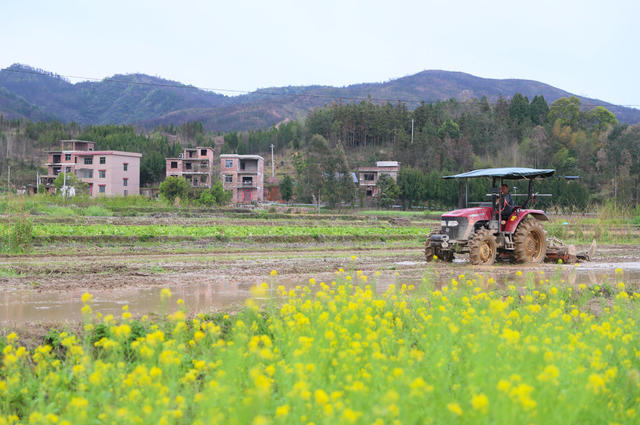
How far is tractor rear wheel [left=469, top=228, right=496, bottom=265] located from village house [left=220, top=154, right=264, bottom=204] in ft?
200

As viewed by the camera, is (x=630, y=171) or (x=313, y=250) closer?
(x=313, y=250)

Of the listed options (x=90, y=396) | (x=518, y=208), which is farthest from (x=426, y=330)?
(x=518, y=208)

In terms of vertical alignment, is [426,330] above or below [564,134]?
below

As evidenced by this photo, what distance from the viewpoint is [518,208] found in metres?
15.1

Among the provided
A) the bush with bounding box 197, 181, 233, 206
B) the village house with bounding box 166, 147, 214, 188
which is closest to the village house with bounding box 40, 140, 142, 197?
the village house with bounding box 166, 147, 214, 188

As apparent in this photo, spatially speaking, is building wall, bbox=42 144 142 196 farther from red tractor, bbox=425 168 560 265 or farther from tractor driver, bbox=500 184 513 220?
tractor driver, bbox=500 184 513 220

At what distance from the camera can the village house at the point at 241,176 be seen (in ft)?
243

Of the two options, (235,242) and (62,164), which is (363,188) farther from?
(235,242)

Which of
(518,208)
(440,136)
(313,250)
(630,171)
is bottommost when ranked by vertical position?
(313,250)

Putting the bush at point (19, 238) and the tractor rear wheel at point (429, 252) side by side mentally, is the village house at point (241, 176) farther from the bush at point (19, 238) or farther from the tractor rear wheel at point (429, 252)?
the tractor rear wheel at point (429, 252)

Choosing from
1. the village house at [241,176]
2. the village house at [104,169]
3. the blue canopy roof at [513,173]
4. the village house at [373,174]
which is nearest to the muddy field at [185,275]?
the blue canopy roof at [513,173]

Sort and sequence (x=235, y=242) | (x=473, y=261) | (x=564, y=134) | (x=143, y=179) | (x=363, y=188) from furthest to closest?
(x=564, y=134) < (x=143, y=179) < (x=363, y=188) < (x=235, y=242) < (x=473, y=261)

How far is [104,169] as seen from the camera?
71438 mm

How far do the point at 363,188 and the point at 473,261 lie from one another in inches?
2381
